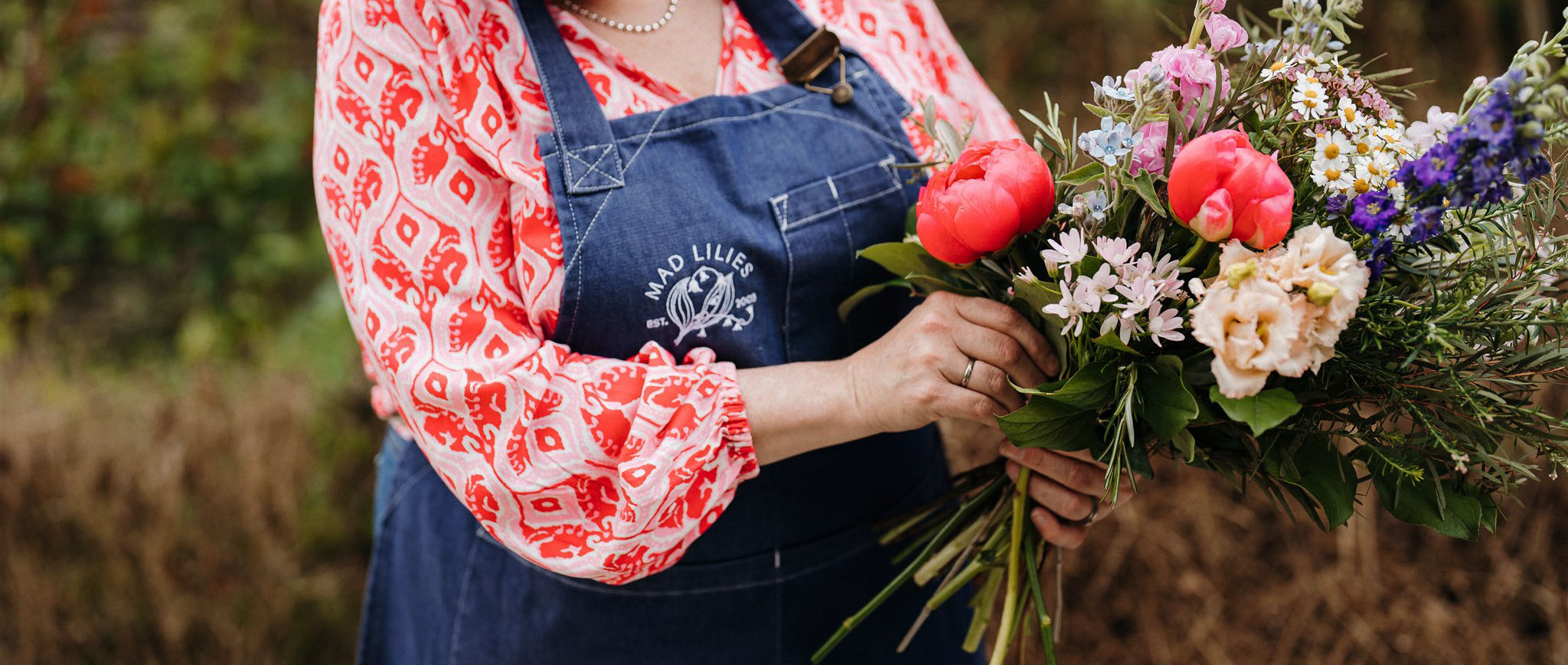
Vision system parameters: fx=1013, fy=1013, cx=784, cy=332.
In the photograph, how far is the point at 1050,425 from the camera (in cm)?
89

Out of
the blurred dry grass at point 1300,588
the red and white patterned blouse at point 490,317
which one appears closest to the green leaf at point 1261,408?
the red and white patterned blouse at point 490,317

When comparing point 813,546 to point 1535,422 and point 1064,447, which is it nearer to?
point 1064,447

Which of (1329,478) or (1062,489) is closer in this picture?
(1329,478)

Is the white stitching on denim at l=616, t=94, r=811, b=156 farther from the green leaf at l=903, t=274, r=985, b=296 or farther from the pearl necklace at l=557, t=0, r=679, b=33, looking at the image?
the green leaf at l=903, t=274, r=985, b=296

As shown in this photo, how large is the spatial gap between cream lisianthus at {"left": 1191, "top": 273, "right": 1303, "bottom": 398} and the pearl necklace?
682 mm

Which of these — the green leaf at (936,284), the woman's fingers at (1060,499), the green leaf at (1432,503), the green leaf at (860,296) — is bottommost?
the woman's fingers at (1060,499)

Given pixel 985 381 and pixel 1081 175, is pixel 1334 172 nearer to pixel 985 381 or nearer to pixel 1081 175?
pixel 1081 175

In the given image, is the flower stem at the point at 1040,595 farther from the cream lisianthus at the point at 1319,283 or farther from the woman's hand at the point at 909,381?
the cream lisianthus at the point at 1319,283

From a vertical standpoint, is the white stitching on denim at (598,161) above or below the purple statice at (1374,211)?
above

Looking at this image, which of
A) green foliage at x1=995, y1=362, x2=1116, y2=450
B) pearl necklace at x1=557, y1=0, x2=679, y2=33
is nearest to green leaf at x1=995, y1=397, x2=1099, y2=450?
green foliage at x1=995, y1=362, x2=1116, y2=450

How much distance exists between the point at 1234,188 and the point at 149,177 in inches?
136

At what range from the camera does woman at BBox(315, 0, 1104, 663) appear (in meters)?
0.95

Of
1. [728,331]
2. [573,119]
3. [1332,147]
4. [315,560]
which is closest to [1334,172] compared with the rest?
[1332,147]

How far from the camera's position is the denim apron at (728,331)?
1012 millimetres
